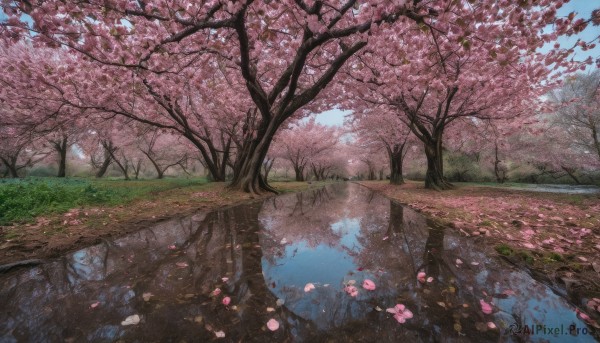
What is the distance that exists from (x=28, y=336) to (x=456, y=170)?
125 ft

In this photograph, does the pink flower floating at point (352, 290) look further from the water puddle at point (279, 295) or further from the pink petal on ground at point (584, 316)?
the pink petal on ground at point (584, 316)

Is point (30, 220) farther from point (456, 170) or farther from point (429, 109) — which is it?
point (456, 170)

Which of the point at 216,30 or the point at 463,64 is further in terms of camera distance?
the point at 463,64

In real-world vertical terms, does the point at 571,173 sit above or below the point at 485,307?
above

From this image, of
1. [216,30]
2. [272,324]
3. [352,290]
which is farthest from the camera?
[216,30]

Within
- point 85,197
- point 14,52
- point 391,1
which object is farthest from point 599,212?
point 14,52

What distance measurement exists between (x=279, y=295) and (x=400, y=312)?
124 cm

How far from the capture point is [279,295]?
2713 mm

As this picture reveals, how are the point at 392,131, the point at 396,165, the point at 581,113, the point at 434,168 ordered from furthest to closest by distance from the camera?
the point at 396,165, the point at 392,131, the point at 581,113, the point at 434,168

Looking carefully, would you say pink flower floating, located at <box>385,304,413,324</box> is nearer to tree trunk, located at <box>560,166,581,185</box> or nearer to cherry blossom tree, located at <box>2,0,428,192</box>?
cherry blossom tree, located at <box>2,0,428,192</box>

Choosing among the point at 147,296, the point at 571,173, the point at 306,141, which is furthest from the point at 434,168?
the point at 306,141

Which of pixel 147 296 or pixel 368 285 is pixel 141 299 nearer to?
pixel 147 296

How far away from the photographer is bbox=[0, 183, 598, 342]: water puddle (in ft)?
6.84

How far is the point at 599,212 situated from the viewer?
6531 millimetres
